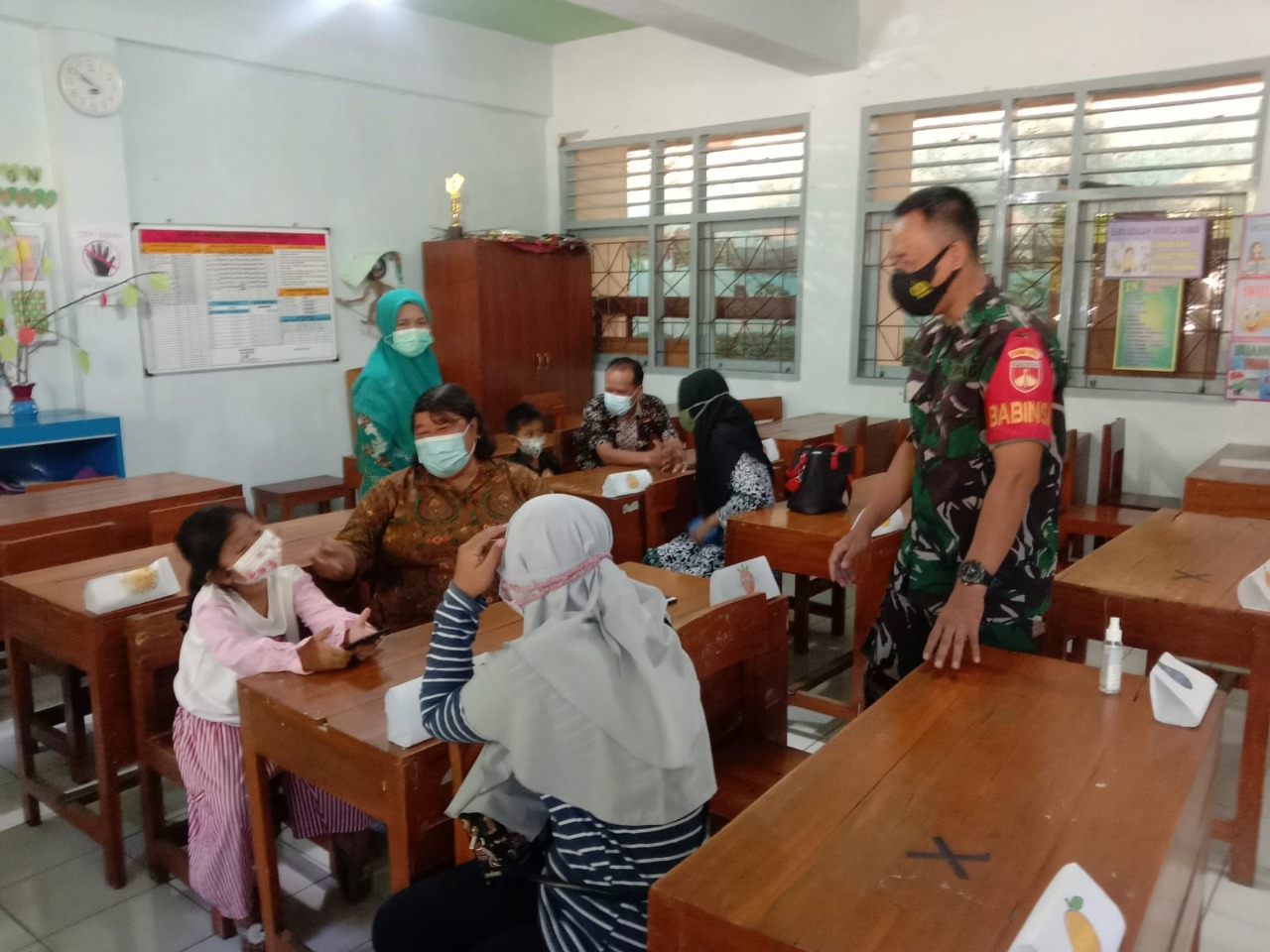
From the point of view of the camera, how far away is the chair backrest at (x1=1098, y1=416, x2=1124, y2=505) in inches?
171

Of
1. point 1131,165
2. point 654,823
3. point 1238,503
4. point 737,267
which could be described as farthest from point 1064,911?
point 737,267

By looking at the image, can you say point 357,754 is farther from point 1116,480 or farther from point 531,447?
point 1116,480

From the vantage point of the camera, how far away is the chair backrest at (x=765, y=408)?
561cm

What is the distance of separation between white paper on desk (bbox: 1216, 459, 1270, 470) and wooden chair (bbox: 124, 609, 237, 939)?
3926 millimetres

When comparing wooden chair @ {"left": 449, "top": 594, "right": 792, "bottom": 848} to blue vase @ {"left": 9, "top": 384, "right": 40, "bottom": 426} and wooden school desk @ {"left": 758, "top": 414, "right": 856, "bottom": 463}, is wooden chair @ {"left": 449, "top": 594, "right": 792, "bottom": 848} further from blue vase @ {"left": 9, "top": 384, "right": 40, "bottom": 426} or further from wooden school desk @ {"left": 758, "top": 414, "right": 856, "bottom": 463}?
blue vase @ {"left": 9, "top": 384, "right": 40, "bottom": 426}

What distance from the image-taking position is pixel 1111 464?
439 centimetres

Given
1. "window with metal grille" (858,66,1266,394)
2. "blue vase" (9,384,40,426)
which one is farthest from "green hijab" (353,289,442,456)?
"window with metal grille" (858,66,1266,394)

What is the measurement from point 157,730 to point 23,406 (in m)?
2.67

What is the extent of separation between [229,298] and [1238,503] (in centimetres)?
480

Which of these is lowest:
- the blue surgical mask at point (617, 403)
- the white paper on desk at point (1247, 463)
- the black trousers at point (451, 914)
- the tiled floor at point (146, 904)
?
the tiled floor at point (146, 904)

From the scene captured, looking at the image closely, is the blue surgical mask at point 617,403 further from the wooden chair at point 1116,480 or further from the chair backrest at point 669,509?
the wooden chair at point 1116,480

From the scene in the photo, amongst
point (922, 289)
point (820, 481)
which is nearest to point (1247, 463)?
point (820, 481)

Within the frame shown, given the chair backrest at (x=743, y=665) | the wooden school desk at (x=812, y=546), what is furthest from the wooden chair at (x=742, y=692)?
the wooden school desk at (x=812, y=546)

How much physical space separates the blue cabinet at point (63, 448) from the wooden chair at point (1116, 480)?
4.41 meters
